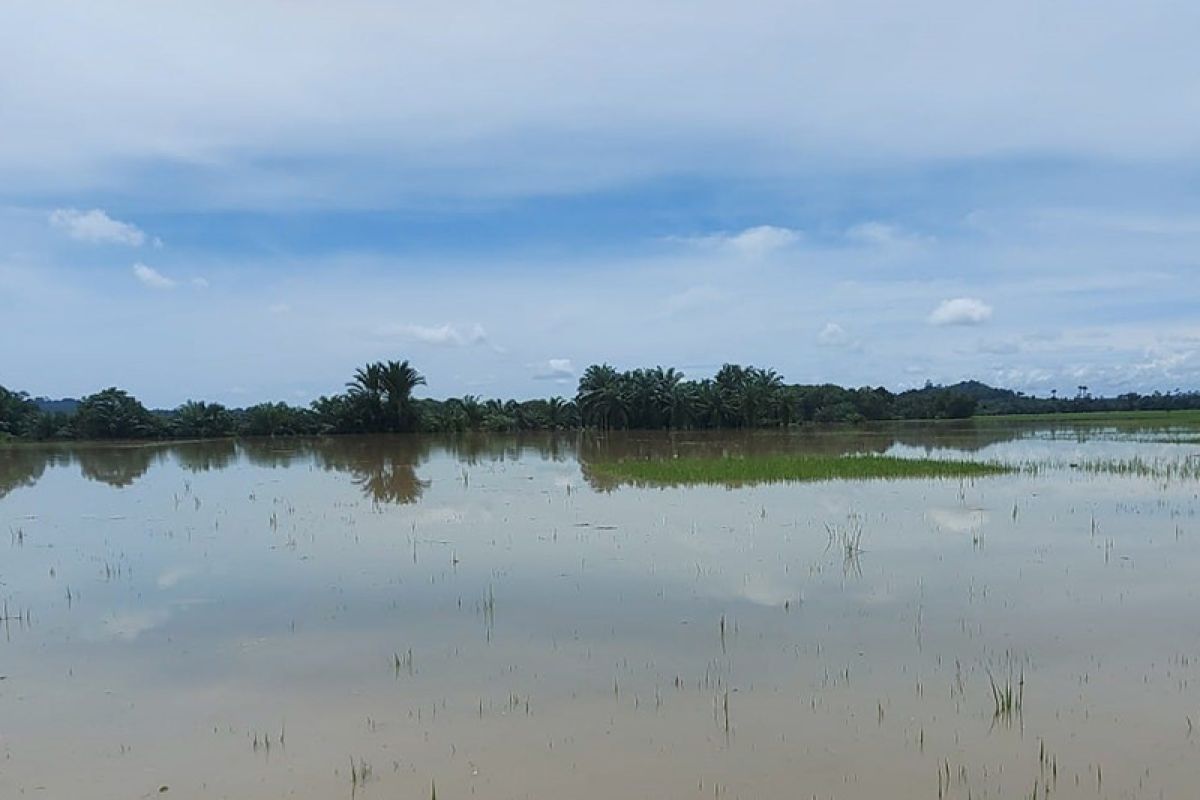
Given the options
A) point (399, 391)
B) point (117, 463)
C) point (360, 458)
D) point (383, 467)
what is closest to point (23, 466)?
point (117, 463)

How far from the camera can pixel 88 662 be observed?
A: 618 cm

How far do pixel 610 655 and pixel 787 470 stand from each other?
541 inches

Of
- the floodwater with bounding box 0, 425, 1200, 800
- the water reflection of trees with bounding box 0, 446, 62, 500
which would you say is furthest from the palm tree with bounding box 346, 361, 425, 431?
the floodwater with bounding box 0, 425, 1200, 800

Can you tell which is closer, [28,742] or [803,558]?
[28,742]

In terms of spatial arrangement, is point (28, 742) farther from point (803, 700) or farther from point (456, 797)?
point (803, 700)

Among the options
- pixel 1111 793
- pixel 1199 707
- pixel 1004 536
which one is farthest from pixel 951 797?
pixel 1004 536

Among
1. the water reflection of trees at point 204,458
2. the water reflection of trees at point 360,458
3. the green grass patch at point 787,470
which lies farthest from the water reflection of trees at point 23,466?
the green grass patch at point 787,470

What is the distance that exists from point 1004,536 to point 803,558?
10.0 ft

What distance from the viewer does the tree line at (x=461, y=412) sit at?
47.7m

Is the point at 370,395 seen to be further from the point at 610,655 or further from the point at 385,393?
the point at 610,655

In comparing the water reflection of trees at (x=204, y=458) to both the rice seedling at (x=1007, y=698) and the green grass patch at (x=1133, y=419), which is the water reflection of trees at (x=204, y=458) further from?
the green grass patch at (x=1133, y=419)

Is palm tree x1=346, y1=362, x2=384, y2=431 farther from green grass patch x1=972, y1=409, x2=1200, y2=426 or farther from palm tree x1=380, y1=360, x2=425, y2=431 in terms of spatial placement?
green grass patch x1=972, y1=409, x2=1200, y2=426

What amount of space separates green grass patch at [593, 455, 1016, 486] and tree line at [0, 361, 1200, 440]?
2960 centimetres

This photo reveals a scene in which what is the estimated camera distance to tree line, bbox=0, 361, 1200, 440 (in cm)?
4766
